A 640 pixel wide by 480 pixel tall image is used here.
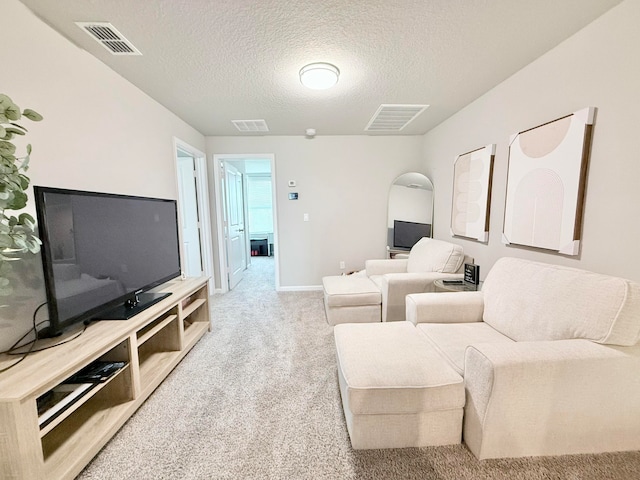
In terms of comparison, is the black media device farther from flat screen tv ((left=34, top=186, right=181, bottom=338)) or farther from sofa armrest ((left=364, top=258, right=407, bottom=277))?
flat screen tv ((left=34, top=186, right=181, bottom=338))

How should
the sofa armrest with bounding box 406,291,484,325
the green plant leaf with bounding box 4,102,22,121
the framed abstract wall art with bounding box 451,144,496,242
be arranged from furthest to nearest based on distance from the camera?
the framed abstract wall art with bounding box 451,144,496,242 < the sofa armrest with bounding box 406,291,484,325 < the green plant leaf with bounding box 4,102,22,121

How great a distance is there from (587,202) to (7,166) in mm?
2768

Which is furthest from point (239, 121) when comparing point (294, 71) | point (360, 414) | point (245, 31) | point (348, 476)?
point (348, 476)

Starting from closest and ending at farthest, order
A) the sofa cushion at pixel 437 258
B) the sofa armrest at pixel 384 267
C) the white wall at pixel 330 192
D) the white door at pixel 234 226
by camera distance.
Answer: the sofa cushion at pixel 437 258 < the sofa armrest at pixel 384 267 < the white wall at pixel 330 192 < the white door at pixel 234 226

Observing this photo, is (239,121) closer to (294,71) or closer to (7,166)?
(294,71)

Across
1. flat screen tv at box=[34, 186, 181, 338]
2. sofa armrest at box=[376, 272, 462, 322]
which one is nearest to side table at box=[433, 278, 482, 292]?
sofa armrest at box=[376, 272, 462, 322]

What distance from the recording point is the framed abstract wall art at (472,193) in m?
2.32

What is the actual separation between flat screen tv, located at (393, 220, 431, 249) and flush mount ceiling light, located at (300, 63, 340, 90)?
2.26 meters

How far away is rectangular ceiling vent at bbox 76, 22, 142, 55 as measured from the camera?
1442mm

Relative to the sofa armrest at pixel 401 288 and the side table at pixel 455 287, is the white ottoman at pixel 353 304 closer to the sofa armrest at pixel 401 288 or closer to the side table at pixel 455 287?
the sofa armrest at pixel 401 288

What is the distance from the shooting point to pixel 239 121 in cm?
299

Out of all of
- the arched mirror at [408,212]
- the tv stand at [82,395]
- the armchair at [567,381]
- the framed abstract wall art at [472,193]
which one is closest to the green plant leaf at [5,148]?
the tv stand at [82,395]

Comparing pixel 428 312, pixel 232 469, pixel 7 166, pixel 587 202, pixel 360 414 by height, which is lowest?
pixel 232 469

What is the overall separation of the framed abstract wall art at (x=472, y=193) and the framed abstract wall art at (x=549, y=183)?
0.81 ft
